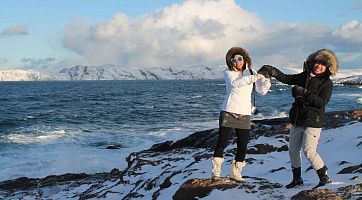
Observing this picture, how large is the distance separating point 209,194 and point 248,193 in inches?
29.3

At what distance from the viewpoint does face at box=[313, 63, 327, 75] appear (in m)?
6.51

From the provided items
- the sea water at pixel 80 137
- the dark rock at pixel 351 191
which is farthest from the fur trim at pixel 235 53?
the sea water at pixel 80 137

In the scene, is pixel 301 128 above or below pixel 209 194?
above

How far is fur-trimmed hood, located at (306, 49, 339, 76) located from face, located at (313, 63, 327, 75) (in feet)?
0.17

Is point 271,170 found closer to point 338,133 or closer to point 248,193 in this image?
point 248,193

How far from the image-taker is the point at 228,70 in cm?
727

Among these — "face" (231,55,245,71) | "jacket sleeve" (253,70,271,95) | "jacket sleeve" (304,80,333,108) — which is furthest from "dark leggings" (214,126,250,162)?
"jacket sleeve" (304,80,333,108)

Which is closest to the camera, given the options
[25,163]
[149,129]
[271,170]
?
[271,170]

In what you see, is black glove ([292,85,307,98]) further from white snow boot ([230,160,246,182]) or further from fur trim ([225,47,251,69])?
white snow boot ([230,160,246,182])

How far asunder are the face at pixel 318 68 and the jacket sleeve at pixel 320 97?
197mm

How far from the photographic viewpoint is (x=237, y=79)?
705cm

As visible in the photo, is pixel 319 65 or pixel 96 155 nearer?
pixel 319 65

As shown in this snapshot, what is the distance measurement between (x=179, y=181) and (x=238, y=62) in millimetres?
3736

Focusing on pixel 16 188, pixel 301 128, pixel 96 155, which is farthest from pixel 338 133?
pixel 96 155
